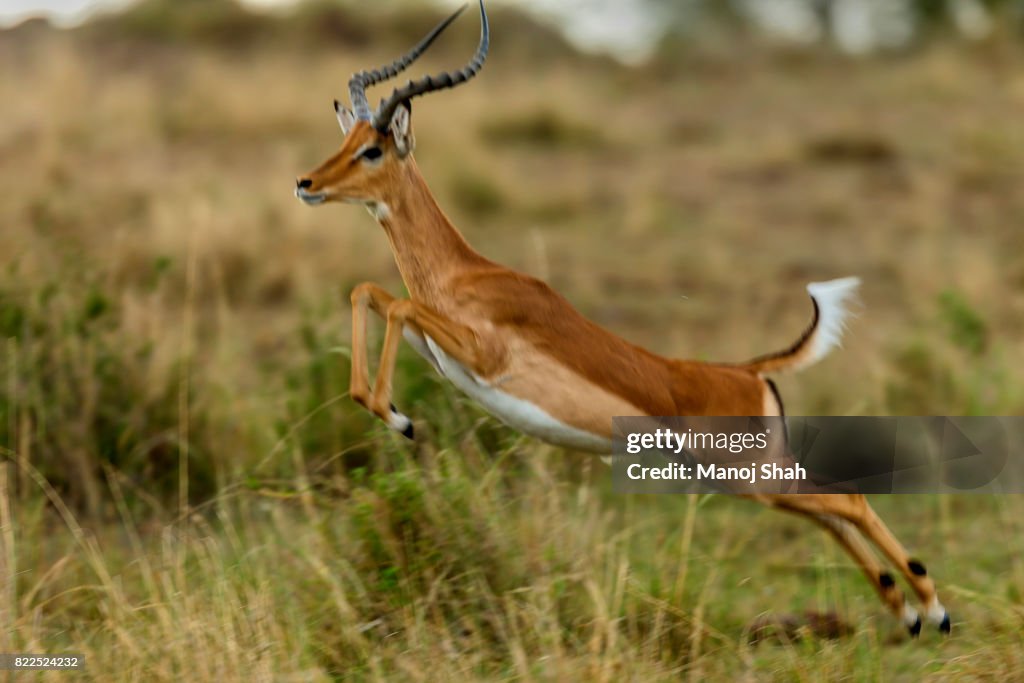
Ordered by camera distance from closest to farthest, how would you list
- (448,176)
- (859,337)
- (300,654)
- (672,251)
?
1. (300,654)
2. (859,337)
3. (672,251)
4. (448,176)

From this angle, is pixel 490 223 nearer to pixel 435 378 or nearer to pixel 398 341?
pixel 435 378

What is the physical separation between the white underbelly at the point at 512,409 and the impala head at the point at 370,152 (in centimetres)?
45

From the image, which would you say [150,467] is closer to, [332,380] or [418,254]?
[332,380]

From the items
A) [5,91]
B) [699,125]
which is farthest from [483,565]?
[699,125]

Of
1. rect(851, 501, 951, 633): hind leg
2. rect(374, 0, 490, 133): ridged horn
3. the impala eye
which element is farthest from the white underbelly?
rect(851, 501, 951, 633): hind leg

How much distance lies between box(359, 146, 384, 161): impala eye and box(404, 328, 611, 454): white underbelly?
1.71 feet

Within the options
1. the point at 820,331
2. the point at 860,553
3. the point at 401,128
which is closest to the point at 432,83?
the point at 401,128

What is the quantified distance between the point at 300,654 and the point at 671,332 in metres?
5.60

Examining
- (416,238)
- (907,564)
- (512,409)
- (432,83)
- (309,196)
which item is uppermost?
(432,83)

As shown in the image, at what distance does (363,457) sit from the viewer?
6.32 metres

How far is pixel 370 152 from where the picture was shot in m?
3.88

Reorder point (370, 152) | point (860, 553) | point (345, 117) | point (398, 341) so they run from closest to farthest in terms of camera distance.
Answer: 1. point (398, 341)
2. point (370, 152)
3. point (345, 117)
4. point (860, 553)

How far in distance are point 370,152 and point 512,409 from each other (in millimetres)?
851

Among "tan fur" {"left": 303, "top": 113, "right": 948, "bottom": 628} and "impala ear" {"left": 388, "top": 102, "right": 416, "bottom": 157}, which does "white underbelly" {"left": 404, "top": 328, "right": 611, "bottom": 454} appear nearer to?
"tan fur" {"left": 303, "top": 113, "right": 948, "bottom": 628}
